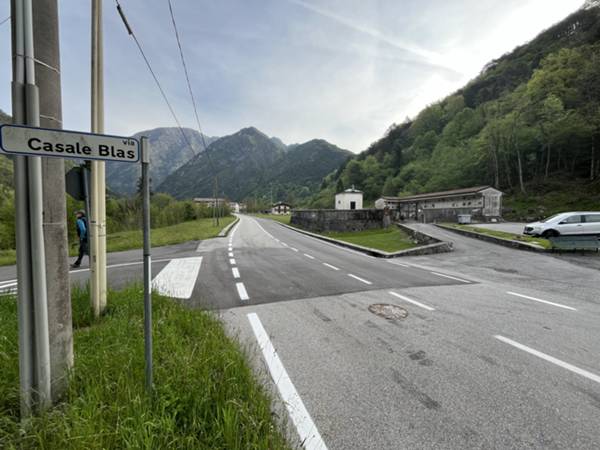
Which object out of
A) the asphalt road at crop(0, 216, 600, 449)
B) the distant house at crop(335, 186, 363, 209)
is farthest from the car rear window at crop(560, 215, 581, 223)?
the distant house at crop(335, 186, 363, 209)

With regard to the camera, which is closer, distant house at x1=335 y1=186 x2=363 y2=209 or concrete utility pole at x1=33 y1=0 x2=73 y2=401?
concrete utility pole at x1=33 y1=0 x2=73 y2=401

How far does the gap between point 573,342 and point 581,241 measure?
11.5 metres

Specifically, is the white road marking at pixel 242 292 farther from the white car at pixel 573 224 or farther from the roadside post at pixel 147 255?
the white car at pixel 573 224

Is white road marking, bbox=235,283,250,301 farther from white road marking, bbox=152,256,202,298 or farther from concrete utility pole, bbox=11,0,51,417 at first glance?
concrete utility pole, bbox=11,0,51,417

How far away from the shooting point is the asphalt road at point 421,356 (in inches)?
77.8

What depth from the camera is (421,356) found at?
303 centimetres

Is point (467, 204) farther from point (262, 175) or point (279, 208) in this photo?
point (262, 175)

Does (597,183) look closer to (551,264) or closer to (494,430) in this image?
(551,264)

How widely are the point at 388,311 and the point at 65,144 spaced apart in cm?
484

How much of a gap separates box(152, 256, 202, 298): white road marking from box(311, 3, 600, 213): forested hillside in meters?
47.9

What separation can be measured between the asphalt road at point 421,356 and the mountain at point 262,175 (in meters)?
125

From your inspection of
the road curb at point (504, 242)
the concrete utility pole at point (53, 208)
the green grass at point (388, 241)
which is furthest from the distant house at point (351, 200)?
the concrete utility pole at point (53, 208)

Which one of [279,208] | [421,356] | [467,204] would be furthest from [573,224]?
[279,208]

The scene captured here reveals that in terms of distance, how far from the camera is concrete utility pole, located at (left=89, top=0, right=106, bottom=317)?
3701 mm
